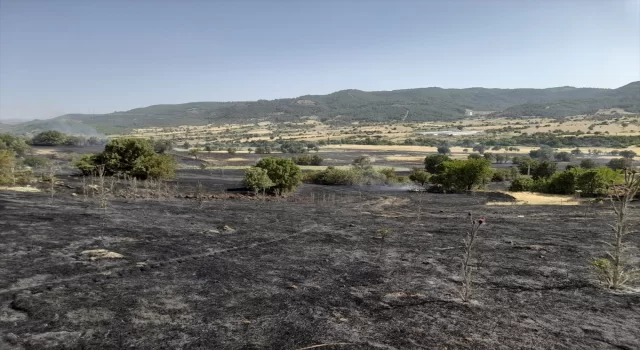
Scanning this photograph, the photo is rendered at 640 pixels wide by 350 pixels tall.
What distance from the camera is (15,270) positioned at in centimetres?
1177

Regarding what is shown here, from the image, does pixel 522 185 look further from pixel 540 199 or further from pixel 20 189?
pixel 20 189

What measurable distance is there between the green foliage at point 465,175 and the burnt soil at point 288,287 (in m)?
22.3

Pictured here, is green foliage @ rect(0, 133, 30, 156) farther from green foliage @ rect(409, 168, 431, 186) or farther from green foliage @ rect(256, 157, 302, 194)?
green foliage @ rect(409, 168, 431, 186)

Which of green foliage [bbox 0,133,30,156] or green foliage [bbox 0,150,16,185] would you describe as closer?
green foliage [bbox 0,150,16,185]

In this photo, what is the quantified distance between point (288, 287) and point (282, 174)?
2873 centimetres

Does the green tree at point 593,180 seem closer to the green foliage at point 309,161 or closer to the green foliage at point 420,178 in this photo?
the green foliage at point 420,178

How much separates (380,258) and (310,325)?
260 inches

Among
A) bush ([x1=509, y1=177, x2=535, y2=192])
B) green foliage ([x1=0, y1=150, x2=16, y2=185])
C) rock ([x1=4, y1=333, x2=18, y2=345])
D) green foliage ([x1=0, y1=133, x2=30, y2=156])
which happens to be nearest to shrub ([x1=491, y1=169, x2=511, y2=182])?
bush ([x1=509, y1=177, x2=535, y2=192])

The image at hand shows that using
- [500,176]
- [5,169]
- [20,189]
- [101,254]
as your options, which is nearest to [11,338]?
[101,254]

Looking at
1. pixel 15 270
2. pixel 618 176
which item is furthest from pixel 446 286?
pixel 618 176

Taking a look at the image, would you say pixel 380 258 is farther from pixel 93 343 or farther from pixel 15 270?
pixel 15 270

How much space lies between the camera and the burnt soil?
844cm

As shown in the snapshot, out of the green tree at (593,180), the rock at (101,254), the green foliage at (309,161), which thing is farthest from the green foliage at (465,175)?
the rock at (101,254)

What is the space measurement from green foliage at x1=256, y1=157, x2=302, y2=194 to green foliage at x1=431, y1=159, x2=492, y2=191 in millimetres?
15883
